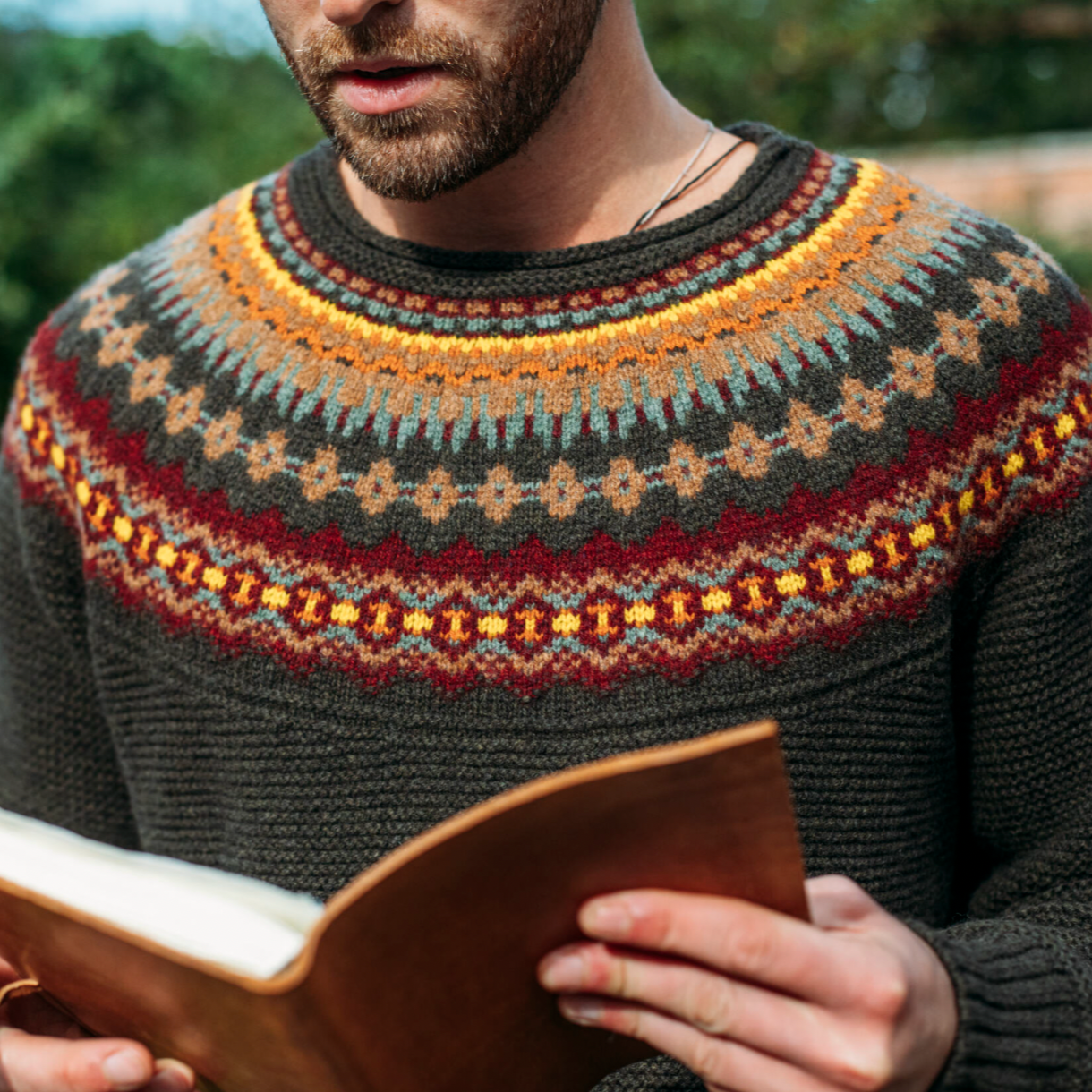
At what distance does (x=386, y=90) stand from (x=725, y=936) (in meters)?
0.83

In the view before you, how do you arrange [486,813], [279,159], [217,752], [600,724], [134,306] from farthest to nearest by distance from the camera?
[279,159]
[134,306]
[217,752]
[600,724]
[486,813]

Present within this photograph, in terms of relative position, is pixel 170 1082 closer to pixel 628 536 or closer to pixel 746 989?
pixel 746 989

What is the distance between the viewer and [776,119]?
10164mm

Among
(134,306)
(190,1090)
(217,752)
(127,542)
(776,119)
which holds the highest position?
(776,119)

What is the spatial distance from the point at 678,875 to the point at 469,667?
39 centimetres

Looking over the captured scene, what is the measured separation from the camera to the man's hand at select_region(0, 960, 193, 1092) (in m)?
0.82

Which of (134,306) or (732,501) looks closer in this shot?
(732,501)

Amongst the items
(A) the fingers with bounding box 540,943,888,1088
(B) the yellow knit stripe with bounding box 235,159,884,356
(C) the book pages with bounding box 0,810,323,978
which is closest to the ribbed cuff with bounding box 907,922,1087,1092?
(A) the fingers with bounding box 540,943,888,1088

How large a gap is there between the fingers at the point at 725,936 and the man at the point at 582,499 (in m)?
0.31

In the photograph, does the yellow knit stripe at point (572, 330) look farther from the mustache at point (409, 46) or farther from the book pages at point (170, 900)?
the book pages at point (170, 900)

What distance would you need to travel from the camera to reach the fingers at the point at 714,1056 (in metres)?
0.77

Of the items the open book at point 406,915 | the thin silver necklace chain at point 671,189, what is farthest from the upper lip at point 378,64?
the open book at point 406,915

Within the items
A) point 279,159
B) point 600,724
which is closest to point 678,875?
point 600,724

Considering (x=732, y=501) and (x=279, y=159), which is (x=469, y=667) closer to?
(x=732, y=501)
